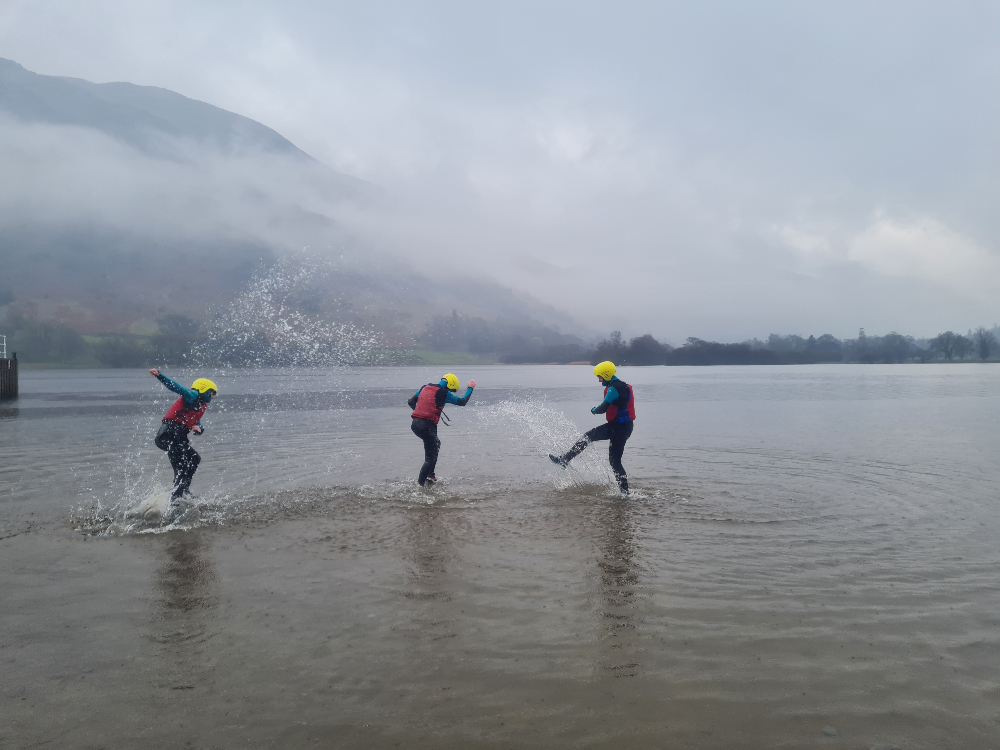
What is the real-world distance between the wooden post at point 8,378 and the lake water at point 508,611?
38.0 meters

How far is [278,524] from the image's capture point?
994 centimetres

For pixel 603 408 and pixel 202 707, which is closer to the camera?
pixel 202 707

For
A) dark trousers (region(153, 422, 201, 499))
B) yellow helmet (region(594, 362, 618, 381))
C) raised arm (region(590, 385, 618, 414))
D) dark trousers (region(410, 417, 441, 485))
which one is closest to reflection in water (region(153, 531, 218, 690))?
dark trousers (region(153, 422, 201, 499))

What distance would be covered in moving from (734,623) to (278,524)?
6880 millimetres

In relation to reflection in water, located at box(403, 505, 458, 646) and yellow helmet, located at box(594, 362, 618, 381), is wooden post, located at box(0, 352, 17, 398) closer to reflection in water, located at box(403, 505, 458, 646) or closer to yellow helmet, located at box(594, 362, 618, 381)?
reflection in water, located at box(403, 505, 458, 646)

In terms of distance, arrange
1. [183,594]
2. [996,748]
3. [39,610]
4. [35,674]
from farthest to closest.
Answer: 1. [183,594]
2. [39,610]
3. [35,674]
4. [996,748]

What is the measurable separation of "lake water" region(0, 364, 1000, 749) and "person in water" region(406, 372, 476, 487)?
54 cm

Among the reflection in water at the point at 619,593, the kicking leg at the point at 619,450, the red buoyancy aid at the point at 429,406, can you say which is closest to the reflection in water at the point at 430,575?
the reflection in water at the point at 619,593

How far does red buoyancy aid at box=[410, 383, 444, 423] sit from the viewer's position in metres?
12.7

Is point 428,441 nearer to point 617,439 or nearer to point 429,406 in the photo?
point 429,406

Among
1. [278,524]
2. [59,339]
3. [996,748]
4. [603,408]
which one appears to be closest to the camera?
[996,748]

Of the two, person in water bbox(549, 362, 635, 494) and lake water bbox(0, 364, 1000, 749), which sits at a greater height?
person in water bbox(549, 362, 635, 494)

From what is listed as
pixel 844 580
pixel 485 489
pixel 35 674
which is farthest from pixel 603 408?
pixel 35 674

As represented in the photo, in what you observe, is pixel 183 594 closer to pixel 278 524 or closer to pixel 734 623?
pixel 278 524
